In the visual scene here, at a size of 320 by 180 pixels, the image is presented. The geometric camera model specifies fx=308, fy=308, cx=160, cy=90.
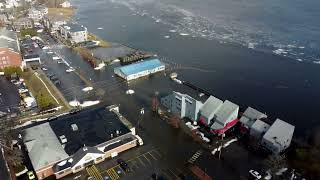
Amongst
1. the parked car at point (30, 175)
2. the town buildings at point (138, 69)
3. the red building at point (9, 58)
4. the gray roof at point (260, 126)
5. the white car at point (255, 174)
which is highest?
the red building at point (9, 58)

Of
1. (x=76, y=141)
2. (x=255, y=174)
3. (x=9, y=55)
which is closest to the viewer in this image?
(x=255, y=174)

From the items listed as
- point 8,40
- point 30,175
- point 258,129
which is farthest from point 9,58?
point 258,129

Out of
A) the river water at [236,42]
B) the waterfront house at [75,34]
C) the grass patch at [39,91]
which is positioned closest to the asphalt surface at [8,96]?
the grass patch at [39,91]

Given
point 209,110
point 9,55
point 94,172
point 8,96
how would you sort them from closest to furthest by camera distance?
point 94,172 < point 209,110 < point 8,96 < point 9,55

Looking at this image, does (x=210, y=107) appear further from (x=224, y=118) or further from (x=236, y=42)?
(x=236, y=42)

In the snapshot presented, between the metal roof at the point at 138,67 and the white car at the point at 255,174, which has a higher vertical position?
the metal roof at the point at 138,67

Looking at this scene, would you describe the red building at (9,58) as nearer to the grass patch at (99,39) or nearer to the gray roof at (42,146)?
the grass patch at (99,39)

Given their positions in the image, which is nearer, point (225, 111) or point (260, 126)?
point (260, 126)
